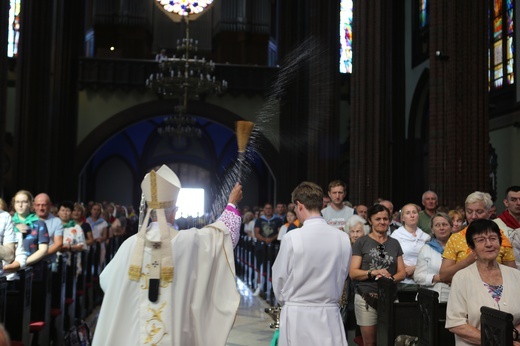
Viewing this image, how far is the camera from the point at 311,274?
4945 millimetres

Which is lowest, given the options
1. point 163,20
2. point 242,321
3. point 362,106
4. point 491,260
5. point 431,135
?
point 242,321

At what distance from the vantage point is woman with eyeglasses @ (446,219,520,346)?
4.47 meters

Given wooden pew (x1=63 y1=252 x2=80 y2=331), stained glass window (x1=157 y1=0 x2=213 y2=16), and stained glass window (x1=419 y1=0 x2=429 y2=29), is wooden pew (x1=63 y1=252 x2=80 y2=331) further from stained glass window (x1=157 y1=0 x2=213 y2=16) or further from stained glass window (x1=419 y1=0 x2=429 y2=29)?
stained glass window (x1=157 y1=0 x2=213 y2=16)

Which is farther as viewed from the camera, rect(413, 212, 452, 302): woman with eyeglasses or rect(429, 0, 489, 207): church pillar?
rect(429, 0, 489, 207): church pillar

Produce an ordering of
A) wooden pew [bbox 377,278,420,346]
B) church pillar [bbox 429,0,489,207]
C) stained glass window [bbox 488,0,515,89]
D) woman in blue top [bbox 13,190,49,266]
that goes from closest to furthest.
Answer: wooden pew [bbox 377,278,420,346], woman in blue top [bbox 13,190,49,266], church pillar [bbox 429,0,489,207], stained glass window [bbox 488,0,515,89]

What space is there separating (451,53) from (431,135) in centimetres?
137

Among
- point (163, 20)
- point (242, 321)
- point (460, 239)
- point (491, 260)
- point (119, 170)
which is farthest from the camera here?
point (119, 170)

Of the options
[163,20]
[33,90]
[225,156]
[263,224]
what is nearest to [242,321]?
[263,224]

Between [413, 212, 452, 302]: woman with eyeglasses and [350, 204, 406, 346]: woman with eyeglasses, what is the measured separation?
0.54 ft

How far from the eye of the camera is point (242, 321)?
11.2m

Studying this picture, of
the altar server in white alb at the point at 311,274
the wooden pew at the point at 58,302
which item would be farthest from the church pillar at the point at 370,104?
the altar server in white alb at the point at 311,274

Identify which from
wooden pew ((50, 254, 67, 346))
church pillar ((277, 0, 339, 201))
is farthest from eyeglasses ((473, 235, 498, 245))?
church pillar ((277, 0, 339, 201))

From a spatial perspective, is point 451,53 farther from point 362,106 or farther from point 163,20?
point 163,20

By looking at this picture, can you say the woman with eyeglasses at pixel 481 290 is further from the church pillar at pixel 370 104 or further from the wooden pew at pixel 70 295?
the church pillar at pixel 370 104
